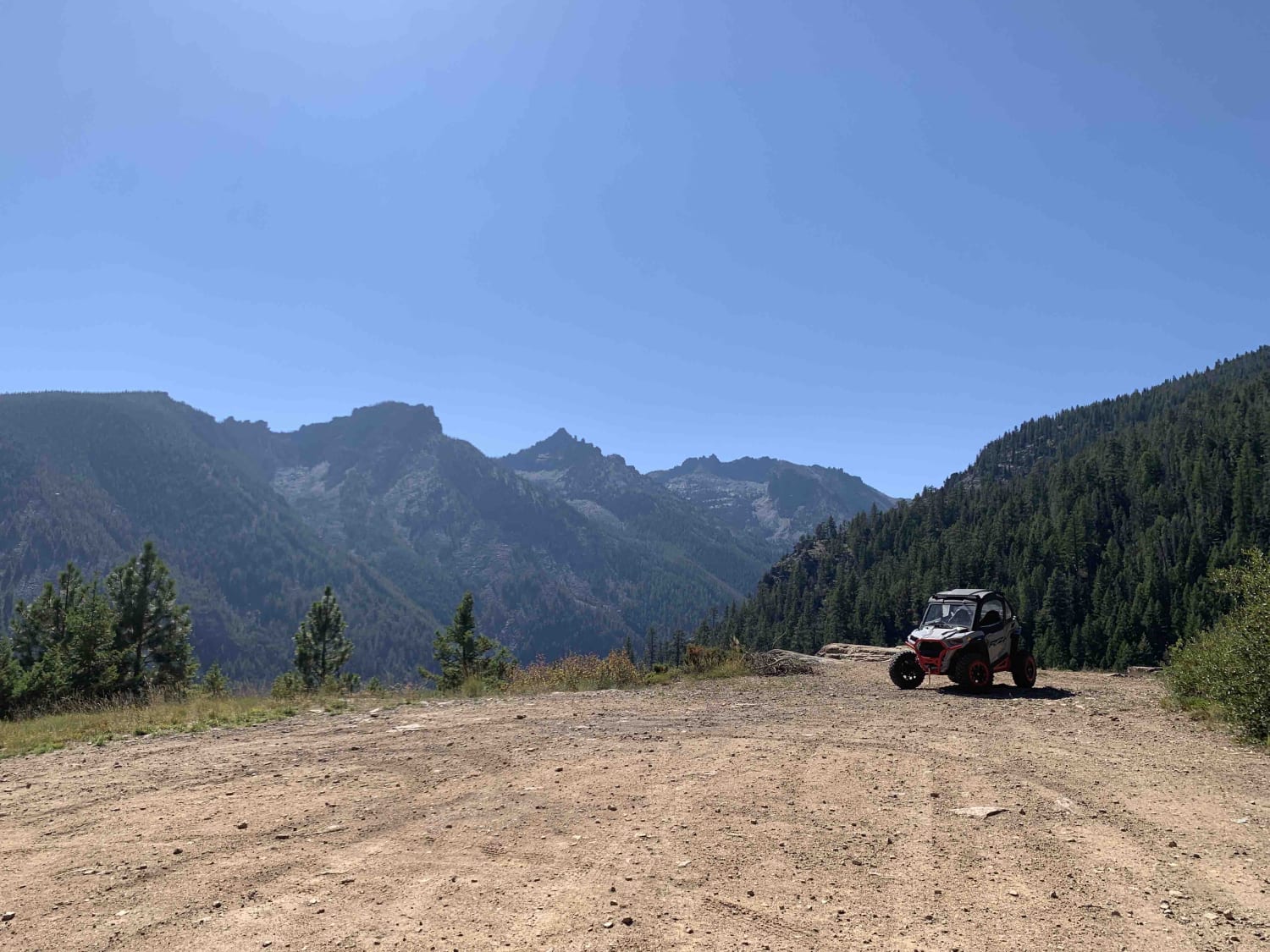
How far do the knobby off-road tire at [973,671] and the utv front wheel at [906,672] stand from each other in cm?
148

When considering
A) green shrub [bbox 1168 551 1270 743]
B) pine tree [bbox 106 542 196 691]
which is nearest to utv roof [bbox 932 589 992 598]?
green shrub [bbox 1168 551 1270 743]

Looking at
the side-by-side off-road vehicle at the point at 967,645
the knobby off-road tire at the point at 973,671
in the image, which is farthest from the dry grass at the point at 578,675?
the knobby off-road tire at the point at 973,671

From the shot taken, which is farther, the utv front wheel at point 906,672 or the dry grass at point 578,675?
the dry grass at point 578,675

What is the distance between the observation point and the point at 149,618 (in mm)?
44969

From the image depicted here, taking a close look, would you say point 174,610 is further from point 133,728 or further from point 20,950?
point 20,950

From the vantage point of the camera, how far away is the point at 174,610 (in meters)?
46.5

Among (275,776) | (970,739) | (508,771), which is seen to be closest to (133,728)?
(275,776)

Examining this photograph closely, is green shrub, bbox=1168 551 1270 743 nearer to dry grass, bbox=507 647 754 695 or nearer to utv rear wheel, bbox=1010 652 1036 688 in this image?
utv rear wheel, bbox=1010 652 1036 688

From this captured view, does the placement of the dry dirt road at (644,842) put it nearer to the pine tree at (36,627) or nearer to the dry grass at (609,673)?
the dry grass at (609,673)

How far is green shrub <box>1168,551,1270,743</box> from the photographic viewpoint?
1161 cm

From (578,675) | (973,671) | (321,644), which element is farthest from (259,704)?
(321,644)

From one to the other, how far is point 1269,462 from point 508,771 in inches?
6914

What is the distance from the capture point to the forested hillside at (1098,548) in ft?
396

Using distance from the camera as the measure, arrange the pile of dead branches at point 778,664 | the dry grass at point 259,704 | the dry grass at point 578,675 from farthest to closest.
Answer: the pile of dead branches at point 778,664, the dry grass at point 578,675, the dry grass at point 259,704
